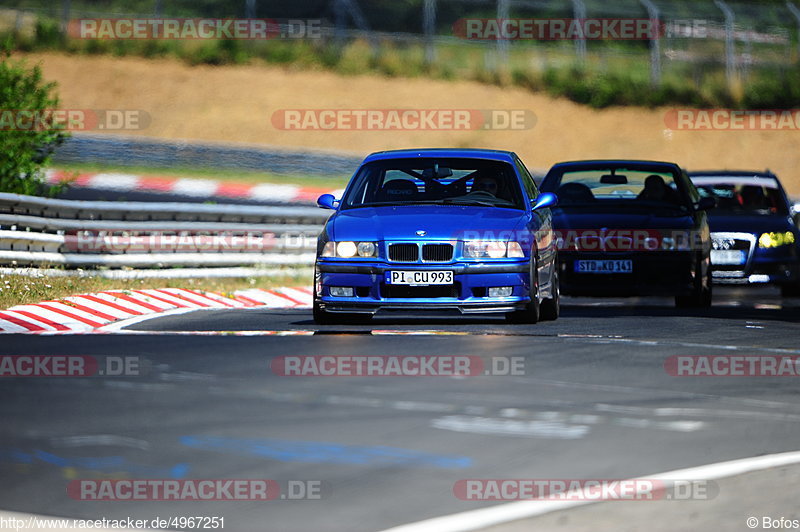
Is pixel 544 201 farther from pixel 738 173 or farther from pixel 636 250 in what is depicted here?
pixel 738 173

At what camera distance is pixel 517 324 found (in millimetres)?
13062

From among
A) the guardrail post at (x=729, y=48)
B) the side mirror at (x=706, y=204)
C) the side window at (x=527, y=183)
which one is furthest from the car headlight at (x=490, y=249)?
the guardrail post at (x=729, y=48)

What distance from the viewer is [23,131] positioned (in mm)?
18969

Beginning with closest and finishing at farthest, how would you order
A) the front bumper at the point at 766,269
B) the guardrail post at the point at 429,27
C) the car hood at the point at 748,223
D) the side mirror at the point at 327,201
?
the side mirror at the point at 327,201 → the front bumper at the point at 766,269 → the car hood at the point at 748,223 → the guardrail post at the point at 429,27

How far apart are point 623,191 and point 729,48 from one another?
103ft

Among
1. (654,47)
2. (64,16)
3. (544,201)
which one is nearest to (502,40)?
(654,47)

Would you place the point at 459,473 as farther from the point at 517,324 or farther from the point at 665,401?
the point at 517,324

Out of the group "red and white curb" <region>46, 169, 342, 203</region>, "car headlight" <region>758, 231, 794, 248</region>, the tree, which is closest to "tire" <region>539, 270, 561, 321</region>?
"car headlight" <region>758, 231, 794, 248</region>

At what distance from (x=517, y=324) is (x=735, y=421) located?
17.0ft

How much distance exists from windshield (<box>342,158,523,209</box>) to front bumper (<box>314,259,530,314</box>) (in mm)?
936

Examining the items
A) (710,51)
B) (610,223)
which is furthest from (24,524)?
(710,51)

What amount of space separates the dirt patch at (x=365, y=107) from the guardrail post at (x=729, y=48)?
1999 millimetres

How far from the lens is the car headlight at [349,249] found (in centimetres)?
1238

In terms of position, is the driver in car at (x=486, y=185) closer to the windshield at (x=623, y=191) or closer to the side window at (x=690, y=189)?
the windshield at (x=623, y=191)
